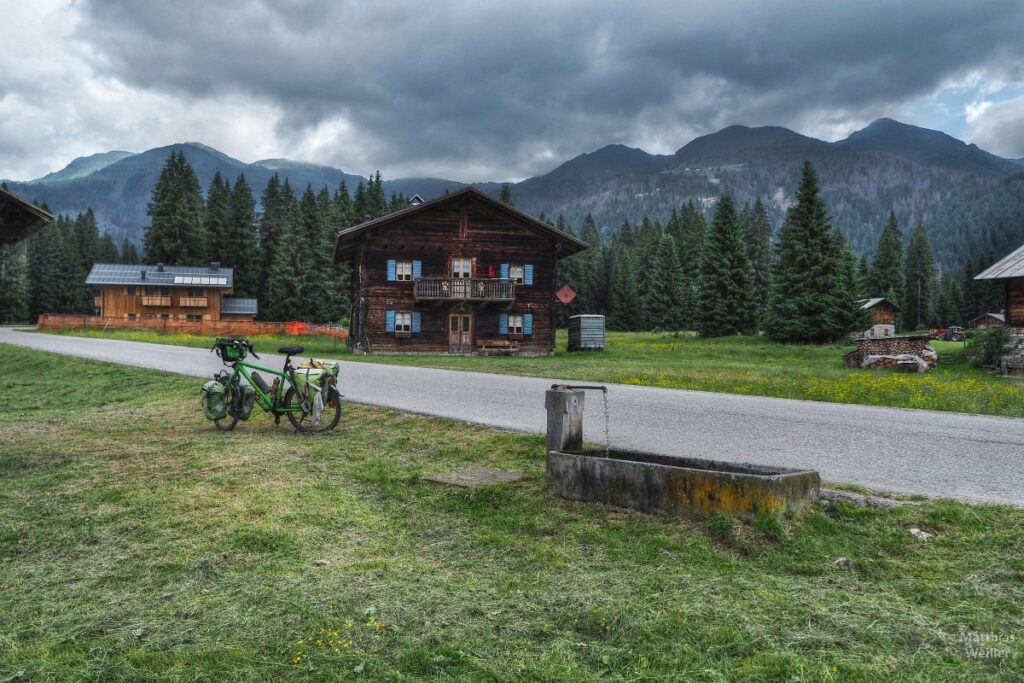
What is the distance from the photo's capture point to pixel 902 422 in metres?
9.84

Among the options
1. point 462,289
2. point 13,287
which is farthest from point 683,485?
point 13,287

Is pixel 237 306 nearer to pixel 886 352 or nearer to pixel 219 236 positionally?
pixel 219 236

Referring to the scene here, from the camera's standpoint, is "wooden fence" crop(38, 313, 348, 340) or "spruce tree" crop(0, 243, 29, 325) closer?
"wooden fence" crop(38, 313, 348, 340)

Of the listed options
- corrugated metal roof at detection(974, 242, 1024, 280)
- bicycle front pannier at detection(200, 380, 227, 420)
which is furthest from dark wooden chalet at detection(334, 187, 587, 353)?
bicycle front pannier at detection(200, 380, 227, 420)

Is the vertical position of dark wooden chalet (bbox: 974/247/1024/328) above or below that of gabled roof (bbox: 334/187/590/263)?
below

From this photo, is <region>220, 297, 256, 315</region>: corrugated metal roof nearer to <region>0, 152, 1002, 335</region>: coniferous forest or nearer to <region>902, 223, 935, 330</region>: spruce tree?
<region>0, 152, 1002, 335</region>: coniferous forest

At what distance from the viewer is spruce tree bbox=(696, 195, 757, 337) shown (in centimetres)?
5075

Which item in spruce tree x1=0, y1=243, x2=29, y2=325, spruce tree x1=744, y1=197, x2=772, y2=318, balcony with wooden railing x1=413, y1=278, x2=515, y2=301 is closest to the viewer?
balcony with wooden railing x1=413, y1=278, x2=515, y2=301

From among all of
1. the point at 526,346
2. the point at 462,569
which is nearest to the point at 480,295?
the point at 526,346

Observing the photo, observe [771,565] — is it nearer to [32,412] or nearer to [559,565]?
[559,565]

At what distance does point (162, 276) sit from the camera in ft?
213

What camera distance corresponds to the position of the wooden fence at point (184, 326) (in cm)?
5169

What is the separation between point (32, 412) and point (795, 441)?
518 inches

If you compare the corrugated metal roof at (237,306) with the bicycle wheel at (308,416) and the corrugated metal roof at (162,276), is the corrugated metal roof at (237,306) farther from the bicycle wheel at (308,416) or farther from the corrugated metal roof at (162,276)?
the bicycle wheel at (308,416)
